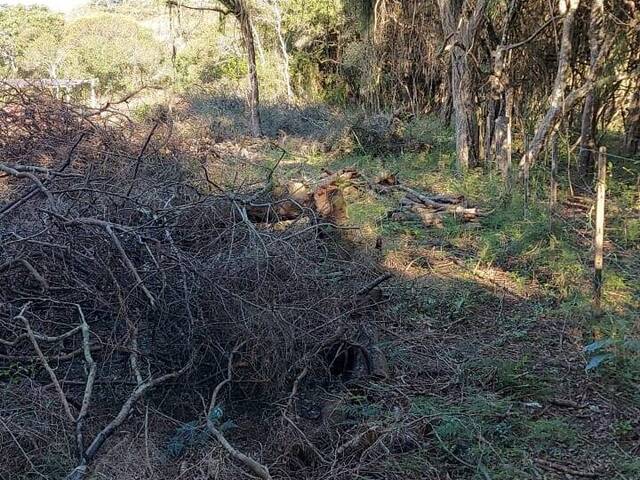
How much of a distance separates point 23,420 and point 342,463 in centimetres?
150

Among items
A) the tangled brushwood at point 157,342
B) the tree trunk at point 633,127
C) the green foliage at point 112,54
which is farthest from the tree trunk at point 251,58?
the tangled brushwood at point 157,342

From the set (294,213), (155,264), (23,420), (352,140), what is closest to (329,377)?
(155,264)

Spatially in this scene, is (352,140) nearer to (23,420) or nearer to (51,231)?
(51,231)

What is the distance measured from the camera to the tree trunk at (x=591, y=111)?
764 cm

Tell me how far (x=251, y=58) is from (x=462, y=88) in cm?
597

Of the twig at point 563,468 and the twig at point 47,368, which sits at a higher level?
the twig at point 47,368

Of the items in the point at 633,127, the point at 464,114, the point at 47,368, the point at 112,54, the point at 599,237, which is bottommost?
the point at 47,368

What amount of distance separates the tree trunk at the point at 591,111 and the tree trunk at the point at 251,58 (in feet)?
25.2

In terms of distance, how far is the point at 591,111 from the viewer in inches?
324

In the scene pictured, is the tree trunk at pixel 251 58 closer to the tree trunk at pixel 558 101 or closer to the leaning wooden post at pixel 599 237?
the tree trunk at pixel 558 101

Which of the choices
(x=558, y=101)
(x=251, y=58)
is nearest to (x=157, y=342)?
(x=558, y=101)

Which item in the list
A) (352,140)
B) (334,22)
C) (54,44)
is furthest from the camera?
→ (54,44)

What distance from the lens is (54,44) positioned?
2709 cm

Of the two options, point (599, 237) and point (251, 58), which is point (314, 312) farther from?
point (251, 58)
